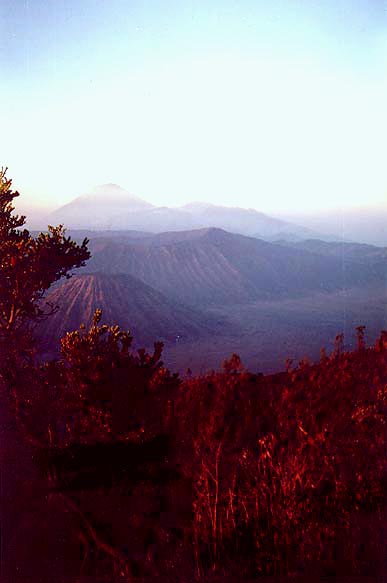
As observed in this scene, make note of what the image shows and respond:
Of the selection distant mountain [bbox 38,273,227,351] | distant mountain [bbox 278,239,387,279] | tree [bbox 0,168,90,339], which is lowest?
distant mountain [bbox 38,273,227,351]

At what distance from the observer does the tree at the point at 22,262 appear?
891cm

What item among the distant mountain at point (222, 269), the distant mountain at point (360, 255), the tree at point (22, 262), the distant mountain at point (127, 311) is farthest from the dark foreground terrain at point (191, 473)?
the distant mountain at point (360, 255)

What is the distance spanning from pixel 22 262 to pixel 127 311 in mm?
57065

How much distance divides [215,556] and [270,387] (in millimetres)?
3637

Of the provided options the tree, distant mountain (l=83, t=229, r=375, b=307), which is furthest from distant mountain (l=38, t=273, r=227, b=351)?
the tree

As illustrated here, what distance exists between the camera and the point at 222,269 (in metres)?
118

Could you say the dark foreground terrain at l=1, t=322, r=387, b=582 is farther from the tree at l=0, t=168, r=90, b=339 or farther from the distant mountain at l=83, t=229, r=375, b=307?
the distant mountain at l=83, t=229, r=375, b=307

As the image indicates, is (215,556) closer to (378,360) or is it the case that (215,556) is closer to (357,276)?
(378,360)

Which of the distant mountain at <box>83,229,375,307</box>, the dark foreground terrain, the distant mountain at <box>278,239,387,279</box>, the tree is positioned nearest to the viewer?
the dark foreground terrain

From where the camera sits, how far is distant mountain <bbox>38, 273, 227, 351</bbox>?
2288 inches

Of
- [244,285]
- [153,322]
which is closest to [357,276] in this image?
[244,285]

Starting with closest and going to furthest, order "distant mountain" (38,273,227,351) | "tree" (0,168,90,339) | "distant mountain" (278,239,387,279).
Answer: "tree" (0,168,90,339) < "distant mountain" (38,273,227,351) < "distant mountain" (278,239,387,279)

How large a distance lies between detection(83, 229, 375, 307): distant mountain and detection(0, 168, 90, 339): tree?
270ft

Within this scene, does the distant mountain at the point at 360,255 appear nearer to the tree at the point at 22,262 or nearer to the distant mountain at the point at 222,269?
the distant mountain at the point at 222,269
